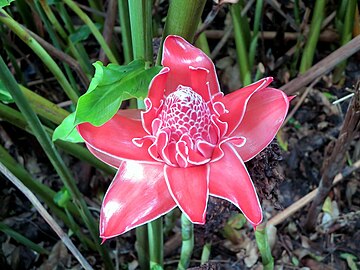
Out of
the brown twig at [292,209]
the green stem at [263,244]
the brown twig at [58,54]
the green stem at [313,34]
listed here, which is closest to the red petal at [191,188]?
the green stem at [263,244]

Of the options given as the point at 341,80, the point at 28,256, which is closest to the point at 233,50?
the point at 341,80

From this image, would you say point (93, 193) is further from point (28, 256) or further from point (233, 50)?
point (233, 50)

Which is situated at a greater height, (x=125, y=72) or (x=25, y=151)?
(x=125, y=72)

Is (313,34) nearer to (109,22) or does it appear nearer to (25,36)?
(109,22)

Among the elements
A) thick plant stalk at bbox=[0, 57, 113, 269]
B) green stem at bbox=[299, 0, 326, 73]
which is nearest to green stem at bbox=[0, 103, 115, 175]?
thick plant stalk at bbox=[0, 57, 113, 269]

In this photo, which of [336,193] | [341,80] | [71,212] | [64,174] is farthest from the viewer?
[341,80]

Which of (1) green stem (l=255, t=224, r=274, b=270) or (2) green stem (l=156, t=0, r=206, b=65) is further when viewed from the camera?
(1) green stem (l=255, t=224, r=274, b=270)

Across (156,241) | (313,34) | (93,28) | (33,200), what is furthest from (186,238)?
(313,34)

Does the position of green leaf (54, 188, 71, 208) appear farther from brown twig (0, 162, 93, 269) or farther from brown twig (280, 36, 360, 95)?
brown twig (280, 36, 360, 95)
